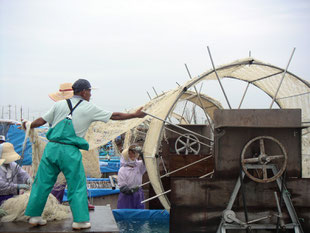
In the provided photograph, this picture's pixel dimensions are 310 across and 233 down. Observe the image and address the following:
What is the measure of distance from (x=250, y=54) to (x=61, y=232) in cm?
483

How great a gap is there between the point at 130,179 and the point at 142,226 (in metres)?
0.96

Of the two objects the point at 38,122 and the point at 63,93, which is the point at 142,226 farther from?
the point at 38,122

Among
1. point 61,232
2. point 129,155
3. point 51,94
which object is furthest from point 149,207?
point 61,232

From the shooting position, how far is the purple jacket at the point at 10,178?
525cm

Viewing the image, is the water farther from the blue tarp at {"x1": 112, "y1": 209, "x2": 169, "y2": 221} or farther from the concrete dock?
the concrete dock

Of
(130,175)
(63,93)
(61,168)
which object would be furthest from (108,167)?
(61,168)

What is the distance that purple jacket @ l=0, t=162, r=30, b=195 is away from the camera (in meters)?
5.25

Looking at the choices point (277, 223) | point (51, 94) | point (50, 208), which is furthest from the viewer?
point (51, 94)

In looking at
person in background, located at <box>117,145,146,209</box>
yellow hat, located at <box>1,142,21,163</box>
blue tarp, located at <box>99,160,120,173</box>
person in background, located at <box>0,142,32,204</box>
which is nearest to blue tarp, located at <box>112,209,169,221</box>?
person in background, located at <box>117,145,146,209</box>

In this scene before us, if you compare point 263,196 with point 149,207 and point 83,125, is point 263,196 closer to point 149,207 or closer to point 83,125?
point 83,125

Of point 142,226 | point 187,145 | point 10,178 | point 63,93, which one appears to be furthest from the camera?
point 187,145

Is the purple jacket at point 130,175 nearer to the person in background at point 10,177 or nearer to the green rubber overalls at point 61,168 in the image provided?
the person in background at point 10,177

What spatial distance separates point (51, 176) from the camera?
395 cm

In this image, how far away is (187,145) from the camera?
31.1ft
